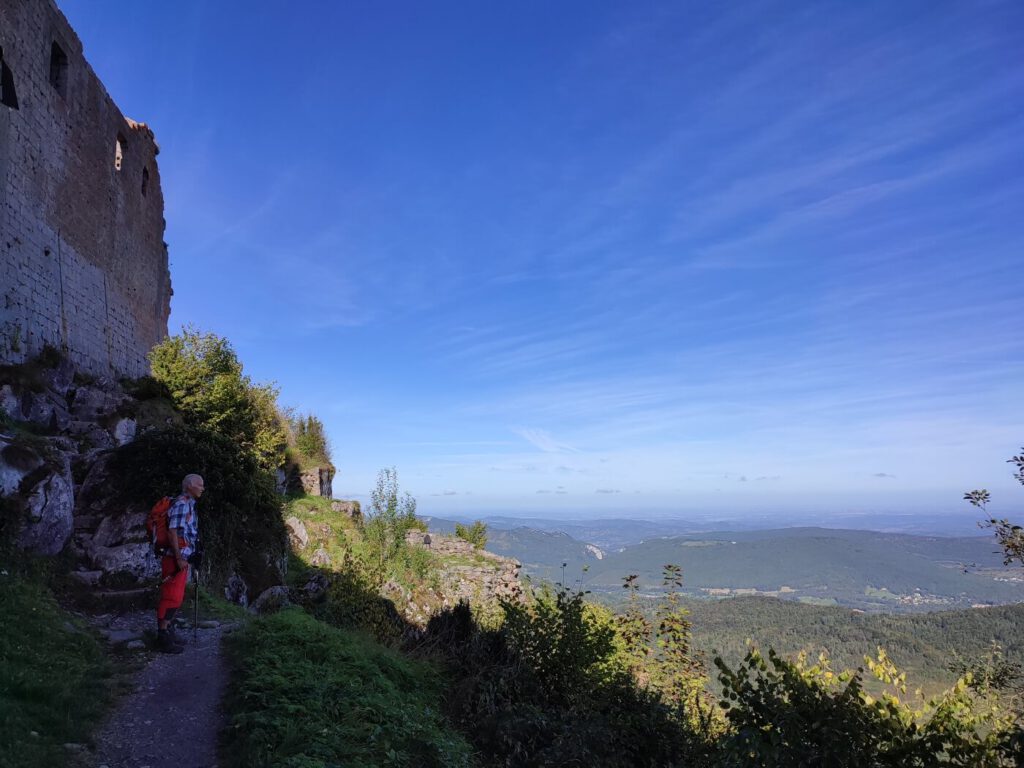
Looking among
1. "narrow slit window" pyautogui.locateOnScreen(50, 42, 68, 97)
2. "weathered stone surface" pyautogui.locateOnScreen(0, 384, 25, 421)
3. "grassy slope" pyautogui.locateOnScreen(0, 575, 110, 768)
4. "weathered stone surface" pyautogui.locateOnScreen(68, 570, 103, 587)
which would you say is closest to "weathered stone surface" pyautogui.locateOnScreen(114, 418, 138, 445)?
"weathered stone surface" pyautogui.locateOnScreen(0, 384, 25, 421)

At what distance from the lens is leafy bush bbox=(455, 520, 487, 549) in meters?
29.2

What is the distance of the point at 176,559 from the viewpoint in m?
7.30

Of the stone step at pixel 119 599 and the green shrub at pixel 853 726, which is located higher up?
the stone step at pixel 119 599

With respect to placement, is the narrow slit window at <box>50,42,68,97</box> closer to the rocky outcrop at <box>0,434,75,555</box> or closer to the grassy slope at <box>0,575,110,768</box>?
the rocky outcrop at <box>0,434,75,555</box>

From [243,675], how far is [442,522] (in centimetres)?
8261

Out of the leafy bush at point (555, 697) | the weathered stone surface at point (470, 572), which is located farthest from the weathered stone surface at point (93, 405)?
the weathered stone surface at point (470, 572)

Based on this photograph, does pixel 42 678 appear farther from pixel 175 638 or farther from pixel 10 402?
pixel 10 402

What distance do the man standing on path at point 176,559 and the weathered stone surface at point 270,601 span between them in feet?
12.3

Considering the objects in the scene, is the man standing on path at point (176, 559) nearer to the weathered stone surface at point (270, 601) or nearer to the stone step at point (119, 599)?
the stone step at point (119, 599)

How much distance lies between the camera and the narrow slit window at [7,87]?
14.2 metres

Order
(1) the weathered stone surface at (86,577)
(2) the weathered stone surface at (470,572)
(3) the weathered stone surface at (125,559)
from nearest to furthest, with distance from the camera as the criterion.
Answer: (1) the weathered stone surface at (86,577) < (3) the weathered stone surface at (125,559) < (2) the weathered stone surface at (470,572)

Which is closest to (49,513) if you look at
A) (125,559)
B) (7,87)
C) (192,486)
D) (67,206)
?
(125,559)

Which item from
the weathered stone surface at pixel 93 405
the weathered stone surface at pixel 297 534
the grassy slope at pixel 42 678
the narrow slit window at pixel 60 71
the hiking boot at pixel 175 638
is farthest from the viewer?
the weathered stone surface at pixel 297 534

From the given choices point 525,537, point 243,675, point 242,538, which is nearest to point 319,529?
point 242,538
